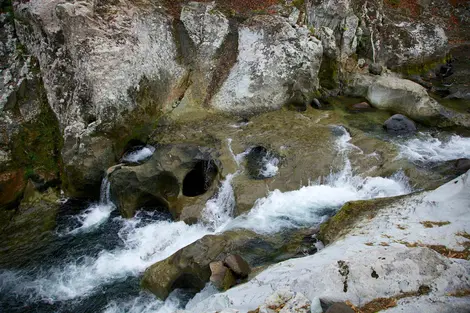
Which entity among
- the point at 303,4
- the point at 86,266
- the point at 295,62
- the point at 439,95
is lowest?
the point at 86,266

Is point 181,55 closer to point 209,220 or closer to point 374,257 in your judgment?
point 209,220

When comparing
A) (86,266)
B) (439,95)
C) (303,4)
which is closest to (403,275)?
(86,266)

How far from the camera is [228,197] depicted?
1362 cm

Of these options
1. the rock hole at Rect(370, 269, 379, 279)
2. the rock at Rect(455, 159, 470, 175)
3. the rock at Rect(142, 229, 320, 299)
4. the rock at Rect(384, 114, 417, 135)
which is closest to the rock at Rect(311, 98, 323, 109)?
the rock at Rect(384, 114, 417, 135)

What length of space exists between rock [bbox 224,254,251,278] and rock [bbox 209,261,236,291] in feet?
0.40

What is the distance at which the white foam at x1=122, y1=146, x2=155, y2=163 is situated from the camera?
16819 mm

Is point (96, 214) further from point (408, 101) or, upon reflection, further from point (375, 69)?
point (375, 69)

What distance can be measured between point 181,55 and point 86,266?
39.1 feet

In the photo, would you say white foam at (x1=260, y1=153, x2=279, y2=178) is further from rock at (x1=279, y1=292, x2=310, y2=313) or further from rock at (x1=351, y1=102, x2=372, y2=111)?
rock at (x1=279, y1=292, x2=310, y2=313)

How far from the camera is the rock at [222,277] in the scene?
29.2 ft

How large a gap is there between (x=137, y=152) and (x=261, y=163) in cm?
623

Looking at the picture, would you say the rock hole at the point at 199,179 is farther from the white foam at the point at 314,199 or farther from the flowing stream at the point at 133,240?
the white foam at the point at 314,199

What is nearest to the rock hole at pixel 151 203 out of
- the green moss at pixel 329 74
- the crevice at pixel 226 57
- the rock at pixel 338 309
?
the crevice at pixel 226 57

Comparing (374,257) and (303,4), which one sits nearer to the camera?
(374,257)
